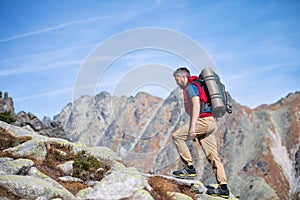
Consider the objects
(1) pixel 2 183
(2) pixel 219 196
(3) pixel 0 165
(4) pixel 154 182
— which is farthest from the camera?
(2) pixel 219 196

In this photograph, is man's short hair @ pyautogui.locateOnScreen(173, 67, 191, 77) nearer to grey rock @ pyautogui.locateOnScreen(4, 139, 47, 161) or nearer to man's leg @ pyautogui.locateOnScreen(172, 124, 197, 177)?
man's leg @ pyautogui.locateOnScreen(172, 124, 197, 177)

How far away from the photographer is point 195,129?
1201 cm

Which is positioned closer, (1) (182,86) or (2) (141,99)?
(1) (182,86)

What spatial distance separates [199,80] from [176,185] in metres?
3.90

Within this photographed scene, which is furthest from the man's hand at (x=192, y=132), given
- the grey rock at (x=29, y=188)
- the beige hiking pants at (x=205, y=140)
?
the grey rock at (x=29, y=188)

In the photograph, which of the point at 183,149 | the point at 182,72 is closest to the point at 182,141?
the point at 183,149

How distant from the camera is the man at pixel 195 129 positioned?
38.0 feet

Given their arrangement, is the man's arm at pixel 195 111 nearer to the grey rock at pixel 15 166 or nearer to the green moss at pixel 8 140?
the grey rock at pixel 15 166

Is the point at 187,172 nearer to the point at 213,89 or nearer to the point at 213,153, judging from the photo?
the point at 213,153

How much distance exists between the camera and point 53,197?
9711 mm

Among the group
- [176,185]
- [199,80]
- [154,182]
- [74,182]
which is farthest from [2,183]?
[199,80]

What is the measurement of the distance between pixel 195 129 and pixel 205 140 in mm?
780

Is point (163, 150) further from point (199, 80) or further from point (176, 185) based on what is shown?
point (199, 80)

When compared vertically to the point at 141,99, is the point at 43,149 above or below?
below
